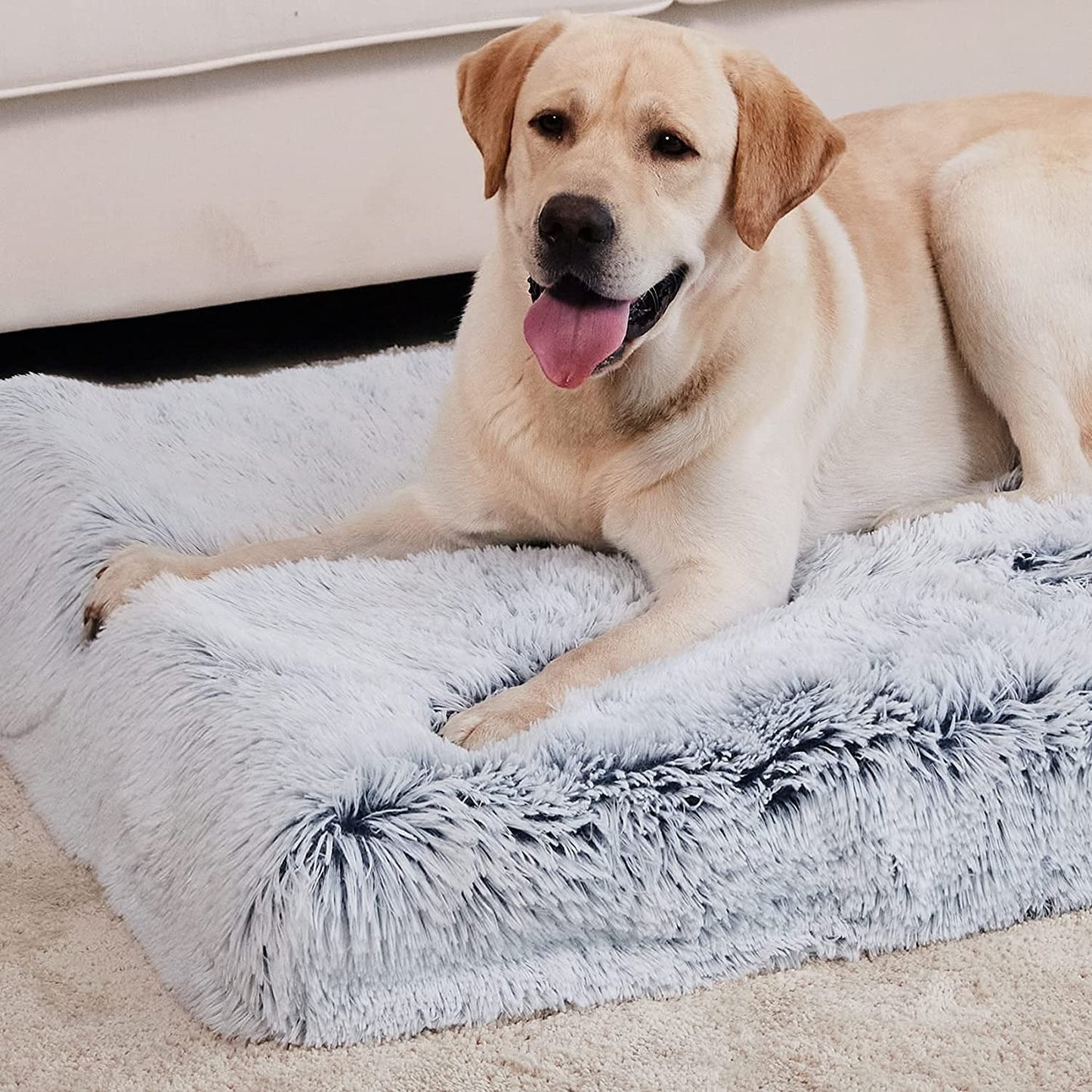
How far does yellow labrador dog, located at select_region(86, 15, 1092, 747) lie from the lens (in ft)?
5.60

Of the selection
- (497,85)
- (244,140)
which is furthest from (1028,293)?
(244,140)

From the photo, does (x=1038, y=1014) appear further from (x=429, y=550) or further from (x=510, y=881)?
(x=429, y=550)

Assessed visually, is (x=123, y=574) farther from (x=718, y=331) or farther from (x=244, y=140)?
(x=244, y=140)

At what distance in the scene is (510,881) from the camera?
53.1 inches

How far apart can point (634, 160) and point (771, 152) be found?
168 millimetres

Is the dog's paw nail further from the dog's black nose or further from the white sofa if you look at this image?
the white sofa

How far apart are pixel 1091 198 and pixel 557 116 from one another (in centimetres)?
91

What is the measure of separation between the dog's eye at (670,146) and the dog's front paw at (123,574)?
0.75 m

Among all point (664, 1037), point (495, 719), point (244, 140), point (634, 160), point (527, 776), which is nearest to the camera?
point (664, 1037)

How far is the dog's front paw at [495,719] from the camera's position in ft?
5.02

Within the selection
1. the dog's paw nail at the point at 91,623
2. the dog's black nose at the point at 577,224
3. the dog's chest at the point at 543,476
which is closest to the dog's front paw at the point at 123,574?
the dog's paw nail at the point at 91,623

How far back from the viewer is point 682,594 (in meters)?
1.77

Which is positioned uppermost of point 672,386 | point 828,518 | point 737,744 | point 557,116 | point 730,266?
point 557,116

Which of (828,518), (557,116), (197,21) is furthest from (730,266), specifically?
(197,21)
